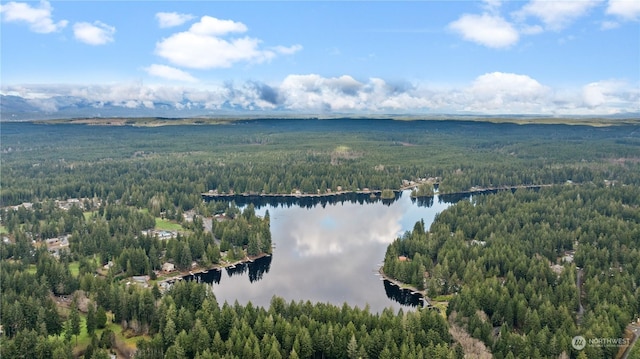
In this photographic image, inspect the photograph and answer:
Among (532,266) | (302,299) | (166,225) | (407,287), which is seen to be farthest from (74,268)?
(532,266)

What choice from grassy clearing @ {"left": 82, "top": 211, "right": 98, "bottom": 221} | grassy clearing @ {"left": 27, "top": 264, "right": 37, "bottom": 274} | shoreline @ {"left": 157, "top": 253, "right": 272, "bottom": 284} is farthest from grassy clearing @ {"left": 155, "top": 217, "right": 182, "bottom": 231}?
grassy clearing @ {"left": 27, "top": 264, "right": 37, "bottom": 274}

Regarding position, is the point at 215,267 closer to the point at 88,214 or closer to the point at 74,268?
the point at 74,268

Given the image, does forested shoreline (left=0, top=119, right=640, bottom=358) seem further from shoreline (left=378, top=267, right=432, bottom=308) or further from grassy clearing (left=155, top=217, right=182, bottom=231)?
shoreline (left=378, top=267, right=432, bottom=308)

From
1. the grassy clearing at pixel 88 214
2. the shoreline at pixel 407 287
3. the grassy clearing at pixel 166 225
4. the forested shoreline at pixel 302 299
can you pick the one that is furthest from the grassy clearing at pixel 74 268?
the shoreline at pixel 407 287

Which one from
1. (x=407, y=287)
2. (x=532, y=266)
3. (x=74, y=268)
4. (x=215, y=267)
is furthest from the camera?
(x=215, y=267)

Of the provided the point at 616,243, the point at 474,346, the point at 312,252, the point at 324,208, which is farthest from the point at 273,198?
the point at 474,346

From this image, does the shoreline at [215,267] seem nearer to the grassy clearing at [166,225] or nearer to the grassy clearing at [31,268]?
the grassy clearing at [31,268]
